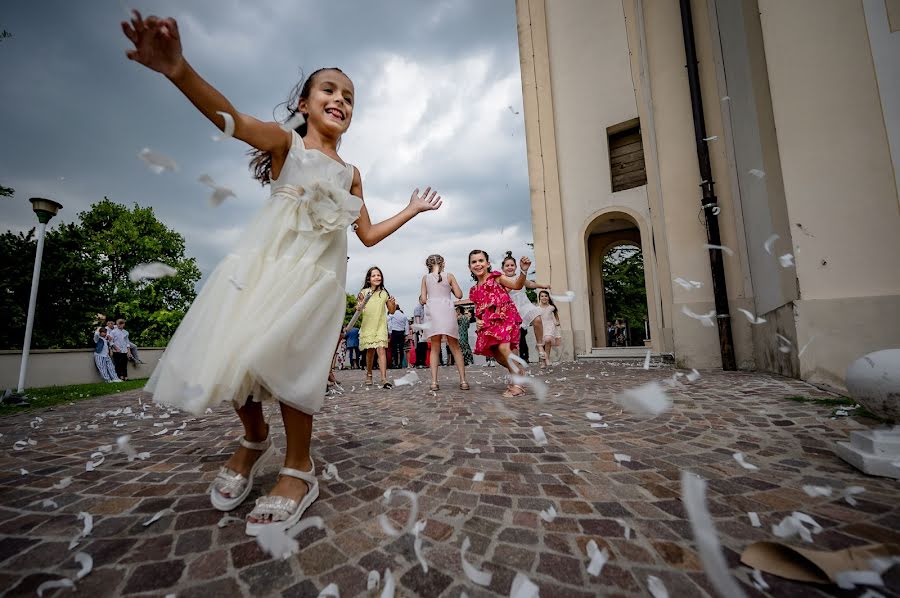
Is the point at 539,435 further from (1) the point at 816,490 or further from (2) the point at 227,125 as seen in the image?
(2) the point at 227,125

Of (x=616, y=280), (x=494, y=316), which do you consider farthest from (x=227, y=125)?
(x=616, y=280)

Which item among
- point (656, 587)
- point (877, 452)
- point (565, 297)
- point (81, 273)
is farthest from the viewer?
point (81, 273)

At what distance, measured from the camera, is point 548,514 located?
5.30ft

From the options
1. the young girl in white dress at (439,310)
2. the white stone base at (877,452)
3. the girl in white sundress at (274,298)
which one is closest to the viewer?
the girl in white sundress at (274,298)

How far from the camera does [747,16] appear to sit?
5.25 m

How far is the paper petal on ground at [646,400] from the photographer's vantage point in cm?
359

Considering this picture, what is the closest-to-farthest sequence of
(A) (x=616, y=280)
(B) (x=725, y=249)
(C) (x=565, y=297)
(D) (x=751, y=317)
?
(D) (x=751, y=317)
(B) (x=725, y=249)
(C) (x=565, y=297)
(A) (x=616, y=280)

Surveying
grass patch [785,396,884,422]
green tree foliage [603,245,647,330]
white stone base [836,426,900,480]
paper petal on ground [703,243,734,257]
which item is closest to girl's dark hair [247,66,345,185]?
white stone base [836,426,900,480]

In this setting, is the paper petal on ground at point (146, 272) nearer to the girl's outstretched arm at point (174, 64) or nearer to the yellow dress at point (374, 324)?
the girl's outstretched arm at point (174, 64)

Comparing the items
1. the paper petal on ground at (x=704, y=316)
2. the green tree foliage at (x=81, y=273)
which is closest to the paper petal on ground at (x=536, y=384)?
the paper petal on ground at (x=704, y=316)

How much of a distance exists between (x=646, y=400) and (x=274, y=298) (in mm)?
4056

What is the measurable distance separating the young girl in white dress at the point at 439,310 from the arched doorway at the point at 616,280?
5773mm

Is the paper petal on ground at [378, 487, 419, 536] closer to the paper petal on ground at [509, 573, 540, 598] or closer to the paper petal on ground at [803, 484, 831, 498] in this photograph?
the paper petal on ground at [509, 573, 540, 598]

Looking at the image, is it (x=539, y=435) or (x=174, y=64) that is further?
(x=539, y=435)
